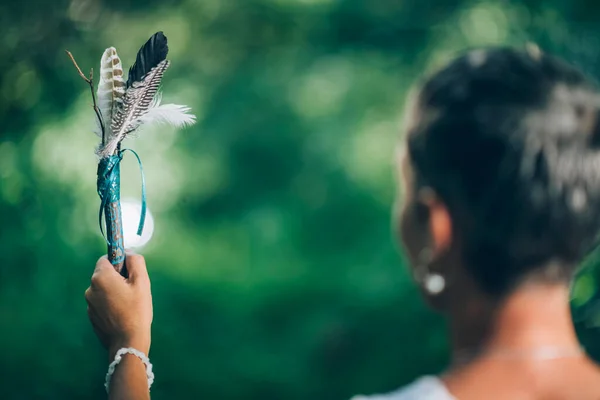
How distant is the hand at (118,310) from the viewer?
2.87 feet

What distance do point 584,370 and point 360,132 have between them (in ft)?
4.00

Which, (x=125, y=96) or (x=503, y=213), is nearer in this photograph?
(x=503, y=213)

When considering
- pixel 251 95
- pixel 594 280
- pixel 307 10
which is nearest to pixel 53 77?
pixel 251 95

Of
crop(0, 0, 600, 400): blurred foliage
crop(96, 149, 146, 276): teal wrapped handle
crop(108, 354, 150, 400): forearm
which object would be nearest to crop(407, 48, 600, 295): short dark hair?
crop(108, 354, 150, 400): forearm

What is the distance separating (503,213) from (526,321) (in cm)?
9

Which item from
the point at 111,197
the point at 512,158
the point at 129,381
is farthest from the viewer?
the point at 111,197

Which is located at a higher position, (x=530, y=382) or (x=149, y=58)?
(x=149, y=58)

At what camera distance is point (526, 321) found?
0.59m

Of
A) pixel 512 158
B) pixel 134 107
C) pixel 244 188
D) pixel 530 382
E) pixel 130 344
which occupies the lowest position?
pixel 530 382

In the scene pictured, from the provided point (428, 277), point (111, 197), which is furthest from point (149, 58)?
point (428, 277)

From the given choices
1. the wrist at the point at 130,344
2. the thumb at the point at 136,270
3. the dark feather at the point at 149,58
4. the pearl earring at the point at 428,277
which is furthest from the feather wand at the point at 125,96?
the pearl earring at the point at 428,277

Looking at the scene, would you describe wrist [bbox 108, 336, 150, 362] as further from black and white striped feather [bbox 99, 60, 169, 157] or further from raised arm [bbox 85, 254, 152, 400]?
black and white striped feather [bbox 99, 60, 169, 157]

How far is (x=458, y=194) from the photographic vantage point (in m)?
0.58

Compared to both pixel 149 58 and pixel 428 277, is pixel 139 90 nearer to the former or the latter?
pixel 149 58
